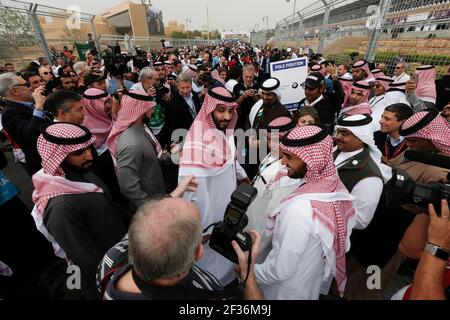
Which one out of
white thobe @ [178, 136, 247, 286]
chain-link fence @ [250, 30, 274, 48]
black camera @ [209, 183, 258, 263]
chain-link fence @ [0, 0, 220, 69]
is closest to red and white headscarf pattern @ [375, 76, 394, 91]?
white thobe @ [178, 136, 247, 286]

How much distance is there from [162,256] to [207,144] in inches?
62.5

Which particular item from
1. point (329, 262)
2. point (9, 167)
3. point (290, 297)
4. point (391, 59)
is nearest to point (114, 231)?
point (290, 297)

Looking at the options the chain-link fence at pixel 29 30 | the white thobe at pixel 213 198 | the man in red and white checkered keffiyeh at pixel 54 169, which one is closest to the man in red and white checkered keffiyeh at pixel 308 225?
the white thobe at pixel 213 198

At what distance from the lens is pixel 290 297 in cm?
165

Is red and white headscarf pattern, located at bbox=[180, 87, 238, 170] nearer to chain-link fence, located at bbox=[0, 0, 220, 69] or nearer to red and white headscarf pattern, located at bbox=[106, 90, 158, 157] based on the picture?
red and white headscarf pattern, located at bbox=[106, 90, 158, 157]

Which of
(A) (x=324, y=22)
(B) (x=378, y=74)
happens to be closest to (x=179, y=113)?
(B) (x=378, y=74)

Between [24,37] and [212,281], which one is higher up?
[24,37]

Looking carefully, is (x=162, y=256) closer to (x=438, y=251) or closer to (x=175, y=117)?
(x=438, y=251)

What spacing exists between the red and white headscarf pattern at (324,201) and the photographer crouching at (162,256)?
28.1 inches

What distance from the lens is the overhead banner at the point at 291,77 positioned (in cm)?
447

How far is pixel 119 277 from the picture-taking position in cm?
110

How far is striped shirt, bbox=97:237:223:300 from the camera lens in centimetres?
101

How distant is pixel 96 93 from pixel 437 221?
12.8 feet

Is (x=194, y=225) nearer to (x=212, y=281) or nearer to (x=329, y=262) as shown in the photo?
(x=212, y=281)
